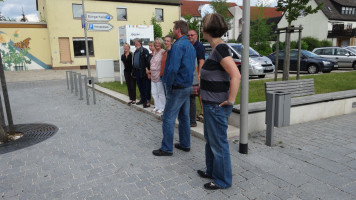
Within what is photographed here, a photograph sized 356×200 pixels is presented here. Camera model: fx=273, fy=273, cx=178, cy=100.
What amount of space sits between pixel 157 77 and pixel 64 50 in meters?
20.2

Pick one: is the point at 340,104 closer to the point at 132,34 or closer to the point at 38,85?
the point at 132,34

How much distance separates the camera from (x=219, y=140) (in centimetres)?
296

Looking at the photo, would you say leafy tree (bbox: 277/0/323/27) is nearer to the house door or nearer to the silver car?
the silver car

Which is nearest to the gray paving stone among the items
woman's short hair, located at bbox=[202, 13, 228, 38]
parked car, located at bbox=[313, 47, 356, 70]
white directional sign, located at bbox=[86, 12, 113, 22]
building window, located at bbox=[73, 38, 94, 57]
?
woman's short hair, located at bbox=[202, 13, 228, 38]

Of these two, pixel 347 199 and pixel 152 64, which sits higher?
pixel 152 64

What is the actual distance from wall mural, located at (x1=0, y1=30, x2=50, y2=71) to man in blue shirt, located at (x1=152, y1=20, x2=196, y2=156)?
77.4ft

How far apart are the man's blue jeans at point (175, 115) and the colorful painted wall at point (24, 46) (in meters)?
23.4

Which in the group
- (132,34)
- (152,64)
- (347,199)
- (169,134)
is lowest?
(347,199)

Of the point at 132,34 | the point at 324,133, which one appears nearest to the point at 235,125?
the point at 324,133

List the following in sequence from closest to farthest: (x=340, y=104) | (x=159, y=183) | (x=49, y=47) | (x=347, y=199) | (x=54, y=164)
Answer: (x=347, y=199) < (x=159, y=183) < (x=54, y=164) < (x=340, y=104) < (x=49, y=47)

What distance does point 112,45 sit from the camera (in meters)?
26.3

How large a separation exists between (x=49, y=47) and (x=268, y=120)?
24051mm

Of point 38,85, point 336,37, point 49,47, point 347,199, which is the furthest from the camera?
point 336,37

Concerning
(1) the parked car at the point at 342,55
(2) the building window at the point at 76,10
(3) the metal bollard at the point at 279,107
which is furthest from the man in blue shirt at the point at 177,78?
(2) the building window at the point at 76,10
